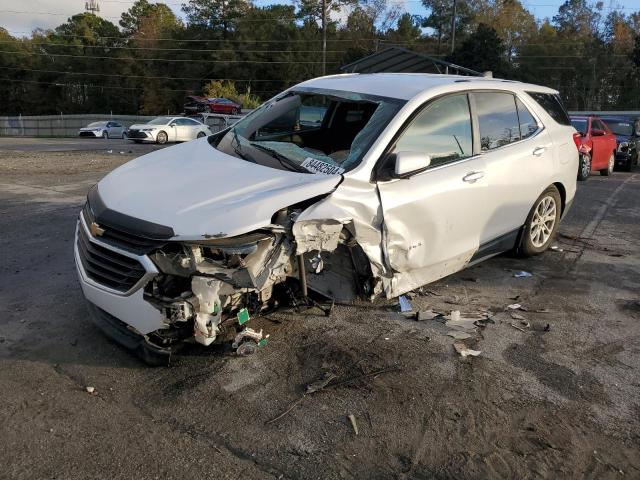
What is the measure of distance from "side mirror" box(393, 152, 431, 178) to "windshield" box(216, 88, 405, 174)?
0.28m

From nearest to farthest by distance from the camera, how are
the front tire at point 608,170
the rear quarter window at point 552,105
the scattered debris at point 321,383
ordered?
the scattered debris at point 321,383 → the rear quarter window at point 552,105 → the front tire at point 608,170

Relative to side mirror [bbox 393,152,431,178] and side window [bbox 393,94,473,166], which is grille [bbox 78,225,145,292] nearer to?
side mirror [bbox 393,152,431,178]

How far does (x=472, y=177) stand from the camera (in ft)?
14.9

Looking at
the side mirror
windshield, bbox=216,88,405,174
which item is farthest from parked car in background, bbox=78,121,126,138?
the side mirror

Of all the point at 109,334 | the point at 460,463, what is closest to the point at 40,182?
the point at 109,334

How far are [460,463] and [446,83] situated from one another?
3.17 meters

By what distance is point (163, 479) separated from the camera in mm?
2520

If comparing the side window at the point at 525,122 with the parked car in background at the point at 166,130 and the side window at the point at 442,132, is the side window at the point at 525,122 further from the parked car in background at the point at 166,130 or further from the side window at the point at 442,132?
the parked car in background at the point at 166,130

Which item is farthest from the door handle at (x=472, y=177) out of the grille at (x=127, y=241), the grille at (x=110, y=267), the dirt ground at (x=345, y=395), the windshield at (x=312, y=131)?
the grille at (x=110, y=267)

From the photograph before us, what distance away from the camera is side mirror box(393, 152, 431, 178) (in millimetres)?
3838

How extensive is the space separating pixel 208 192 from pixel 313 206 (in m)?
0.69

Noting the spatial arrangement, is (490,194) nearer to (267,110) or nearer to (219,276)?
(267,110)

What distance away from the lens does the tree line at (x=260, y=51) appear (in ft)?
208

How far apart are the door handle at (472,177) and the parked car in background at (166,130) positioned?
2384 cm
